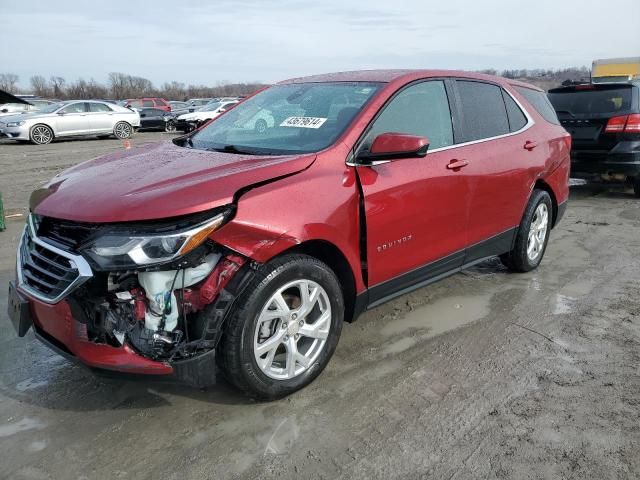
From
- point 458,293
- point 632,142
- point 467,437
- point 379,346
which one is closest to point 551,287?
point 458,293

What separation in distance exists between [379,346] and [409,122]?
152 centimetres

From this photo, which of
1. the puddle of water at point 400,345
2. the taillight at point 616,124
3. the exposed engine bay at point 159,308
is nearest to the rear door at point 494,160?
the puddle of water at point 400,345

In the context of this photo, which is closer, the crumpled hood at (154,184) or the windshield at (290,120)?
the crumpled hood at (154,184)

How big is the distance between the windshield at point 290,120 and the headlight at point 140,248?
97 cm

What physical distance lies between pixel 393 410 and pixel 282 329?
28.8 inches

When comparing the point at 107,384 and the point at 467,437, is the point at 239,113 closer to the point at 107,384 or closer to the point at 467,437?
the point at 107,384

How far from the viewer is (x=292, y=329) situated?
2906 millimetres

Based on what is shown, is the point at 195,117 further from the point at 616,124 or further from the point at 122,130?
the point at 616,124

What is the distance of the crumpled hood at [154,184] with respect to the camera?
2.46 m

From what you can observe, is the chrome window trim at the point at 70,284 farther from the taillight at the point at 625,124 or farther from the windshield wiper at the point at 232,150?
the taillight at the point at 625,124

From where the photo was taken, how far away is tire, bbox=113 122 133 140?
2040cm

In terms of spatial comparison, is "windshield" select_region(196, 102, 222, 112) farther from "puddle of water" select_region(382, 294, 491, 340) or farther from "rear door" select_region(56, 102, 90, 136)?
"puddle of water" select_region(382, 294, 491, 340)

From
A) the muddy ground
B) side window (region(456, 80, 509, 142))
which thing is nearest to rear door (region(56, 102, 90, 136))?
the muddy ground

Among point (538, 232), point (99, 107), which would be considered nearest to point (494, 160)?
point (538, 232)
